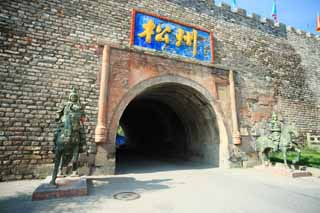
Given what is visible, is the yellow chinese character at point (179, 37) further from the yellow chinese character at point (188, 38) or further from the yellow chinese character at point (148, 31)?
the yellow chinese character at point (148, 31)

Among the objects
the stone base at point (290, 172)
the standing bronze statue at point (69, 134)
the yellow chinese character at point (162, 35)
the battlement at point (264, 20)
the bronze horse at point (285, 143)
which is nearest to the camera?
the standing bronze statue at point (69, 134)

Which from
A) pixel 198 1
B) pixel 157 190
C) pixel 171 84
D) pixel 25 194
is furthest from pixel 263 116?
pixel 25 194

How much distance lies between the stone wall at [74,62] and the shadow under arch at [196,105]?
872 millimetres

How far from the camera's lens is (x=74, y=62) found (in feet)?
18.3

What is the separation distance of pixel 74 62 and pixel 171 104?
4.83 m

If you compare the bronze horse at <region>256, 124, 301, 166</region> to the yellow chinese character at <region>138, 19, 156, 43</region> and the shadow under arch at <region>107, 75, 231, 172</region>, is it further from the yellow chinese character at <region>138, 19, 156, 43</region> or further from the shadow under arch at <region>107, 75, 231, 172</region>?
the yellow chinese character at <region>138, 19, 156, 43</region>

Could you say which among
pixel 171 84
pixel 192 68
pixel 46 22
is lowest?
pixel 171 84

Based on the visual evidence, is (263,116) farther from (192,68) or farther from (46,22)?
(46,22)

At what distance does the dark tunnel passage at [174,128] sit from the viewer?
7602 mm

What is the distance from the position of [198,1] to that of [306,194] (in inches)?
298

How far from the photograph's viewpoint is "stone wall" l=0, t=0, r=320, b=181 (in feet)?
15.6

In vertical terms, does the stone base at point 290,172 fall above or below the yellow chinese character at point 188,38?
below

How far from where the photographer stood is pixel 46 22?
17.9 feet

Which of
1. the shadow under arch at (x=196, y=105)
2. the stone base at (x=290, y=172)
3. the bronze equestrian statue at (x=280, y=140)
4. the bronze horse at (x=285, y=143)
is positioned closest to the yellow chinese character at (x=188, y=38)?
the shadow under arch at (x=196, y=105)
